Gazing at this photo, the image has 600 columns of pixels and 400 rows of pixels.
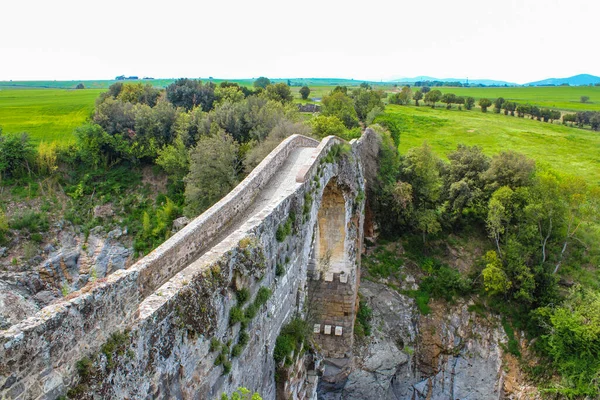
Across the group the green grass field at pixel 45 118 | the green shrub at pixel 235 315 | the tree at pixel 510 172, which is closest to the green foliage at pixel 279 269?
the green shrub at pixel 235 315

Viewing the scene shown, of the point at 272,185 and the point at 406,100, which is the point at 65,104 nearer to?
the point at 272,185

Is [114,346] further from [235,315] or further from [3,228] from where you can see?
[3,228]

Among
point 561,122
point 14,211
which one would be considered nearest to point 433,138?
point 561,122

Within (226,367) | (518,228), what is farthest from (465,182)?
(226,367)

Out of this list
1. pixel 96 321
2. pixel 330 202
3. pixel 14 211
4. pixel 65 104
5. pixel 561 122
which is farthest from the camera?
pixel 561 122

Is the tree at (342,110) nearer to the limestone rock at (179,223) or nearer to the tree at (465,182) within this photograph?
the tree at (465,182)

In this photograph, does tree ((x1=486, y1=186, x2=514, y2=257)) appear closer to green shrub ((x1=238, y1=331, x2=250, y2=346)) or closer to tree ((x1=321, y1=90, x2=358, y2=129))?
tree ((x1=321, y1=90, x2=358, y2=129))
